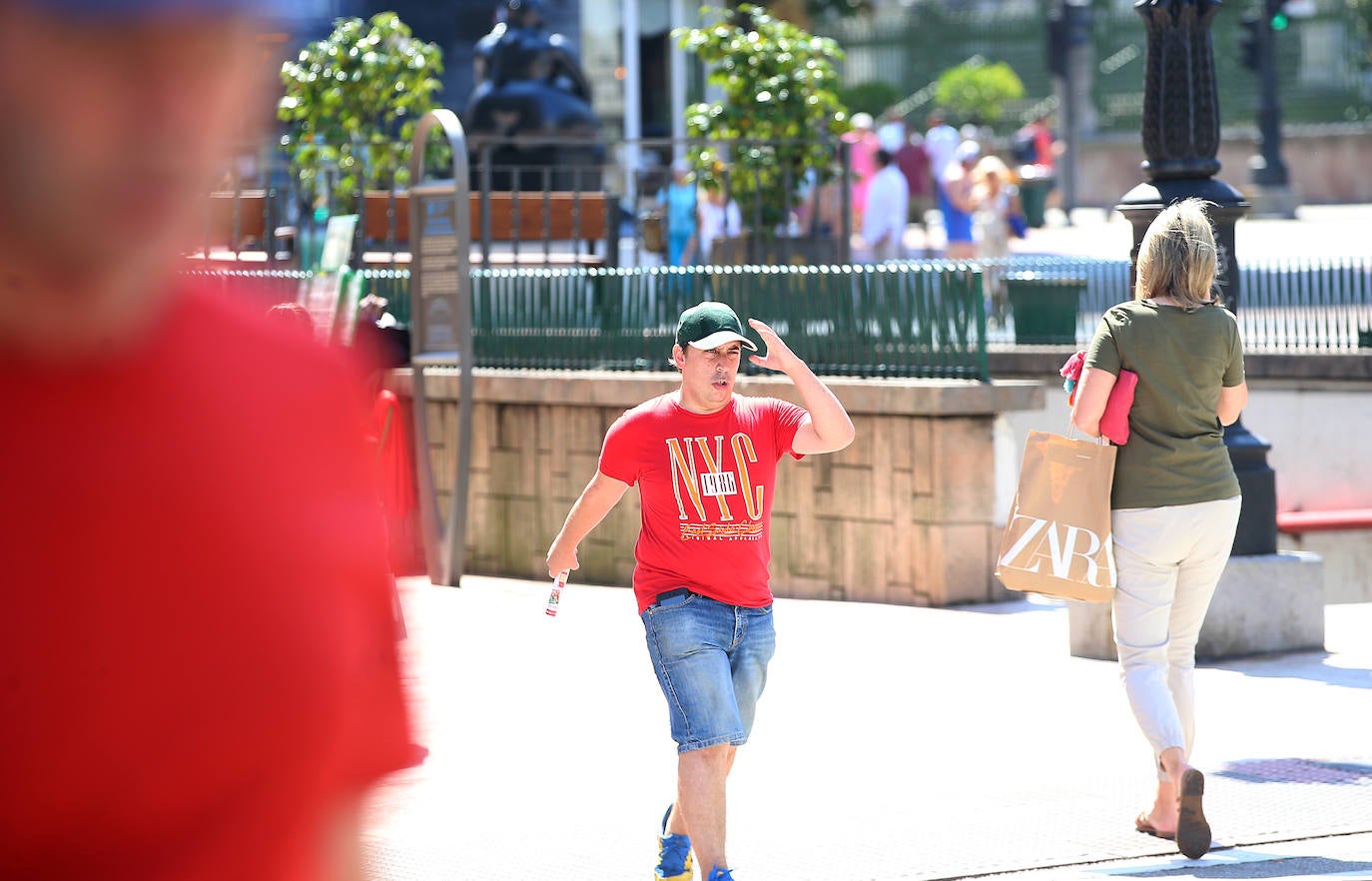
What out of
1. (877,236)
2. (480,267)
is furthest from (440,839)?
(877,236)

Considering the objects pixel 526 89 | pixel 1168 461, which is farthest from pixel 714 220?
pixel 1168 461

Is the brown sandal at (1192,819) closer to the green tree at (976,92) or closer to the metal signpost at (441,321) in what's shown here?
the metal signpost at (441,321)

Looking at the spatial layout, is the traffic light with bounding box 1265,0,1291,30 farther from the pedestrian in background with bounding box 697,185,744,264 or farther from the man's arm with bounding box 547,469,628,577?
the man's arm with bounding box 547,469,628,577

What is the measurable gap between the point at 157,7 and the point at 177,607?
343mm

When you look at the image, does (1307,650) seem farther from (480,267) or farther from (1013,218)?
(1013,218)

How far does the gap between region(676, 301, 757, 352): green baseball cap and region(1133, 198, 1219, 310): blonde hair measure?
149 cm

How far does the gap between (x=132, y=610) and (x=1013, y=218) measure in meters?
22.1

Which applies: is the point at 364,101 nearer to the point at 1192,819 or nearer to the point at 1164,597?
the point at 1164,597

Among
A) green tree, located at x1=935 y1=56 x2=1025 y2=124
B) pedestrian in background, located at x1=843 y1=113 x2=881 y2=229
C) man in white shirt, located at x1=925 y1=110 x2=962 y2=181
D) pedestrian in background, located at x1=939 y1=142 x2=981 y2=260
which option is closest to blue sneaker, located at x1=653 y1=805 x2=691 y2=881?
pedestrian in background, located at x1=939 y1=142 x2=981 y2=260

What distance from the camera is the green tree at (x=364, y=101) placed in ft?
53.9

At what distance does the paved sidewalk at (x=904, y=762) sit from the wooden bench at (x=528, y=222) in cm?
535

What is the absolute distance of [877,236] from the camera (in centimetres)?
1902

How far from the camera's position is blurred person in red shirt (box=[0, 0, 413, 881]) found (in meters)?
1.05

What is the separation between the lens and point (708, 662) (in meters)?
5.08
